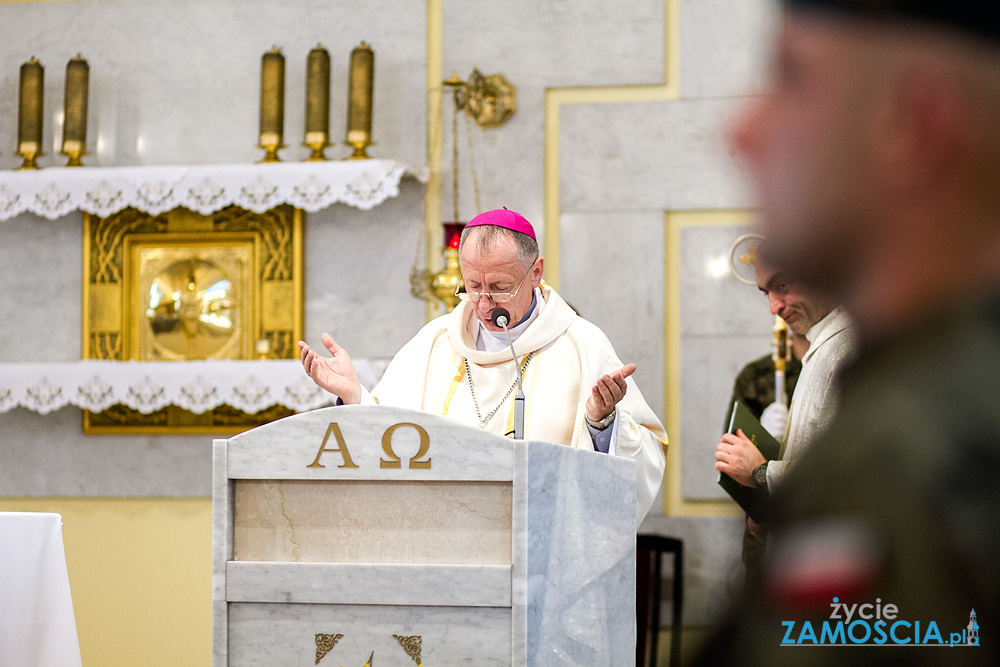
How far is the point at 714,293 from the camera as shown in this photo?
6.14m

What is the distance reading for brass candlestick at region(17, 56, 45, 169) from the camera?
21.3 ft

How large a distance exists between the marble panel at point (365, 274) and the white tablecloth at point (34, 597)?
2457mm

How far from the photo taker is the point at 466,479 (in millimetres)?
2725

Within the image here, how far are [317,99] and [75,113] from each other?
59.7 inches

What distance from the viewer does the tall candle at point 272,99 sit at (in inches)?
246

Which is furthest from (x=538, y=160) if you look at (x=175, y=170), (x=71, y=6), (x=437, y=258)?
(x=71, y=6)

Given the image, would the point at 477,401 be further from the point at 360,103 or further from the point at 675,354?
the point at 360,103

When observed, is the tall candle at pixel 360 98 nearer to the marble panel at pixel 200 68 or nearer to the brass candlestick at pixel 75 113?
the marble panel at pixel 200 68

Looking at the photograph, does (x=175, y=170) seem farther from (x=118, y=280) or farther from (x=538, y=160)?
(x=538, y=160)

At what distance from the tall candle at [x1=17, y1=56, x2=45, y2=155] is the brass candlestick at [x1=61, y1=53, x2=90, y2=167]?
0.67 feet

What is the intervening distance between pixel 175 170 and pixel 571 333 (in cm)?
320

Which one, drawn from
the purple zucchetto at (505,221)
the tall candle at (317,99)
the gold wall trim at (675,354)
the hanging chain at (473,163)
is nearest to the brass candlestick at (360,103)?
the tall candle at (317,99)

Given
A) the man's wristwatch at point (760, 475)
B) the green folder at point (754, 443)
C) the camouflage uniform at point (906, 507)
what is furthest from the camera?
the green folder at point (754, 443)

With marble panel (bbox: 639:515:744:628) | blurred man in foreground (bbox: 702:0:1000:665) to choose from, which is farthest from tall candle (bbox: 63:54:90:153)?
blurred man in foreground (bbox: 702:0:1000:665)
